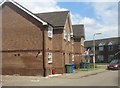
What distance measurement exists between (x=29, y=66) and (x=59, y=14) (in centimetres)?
1013

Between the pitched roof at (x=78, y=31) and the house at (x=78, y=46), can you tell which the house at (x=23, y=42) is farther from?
the pitched roof at (x=78, y=31)

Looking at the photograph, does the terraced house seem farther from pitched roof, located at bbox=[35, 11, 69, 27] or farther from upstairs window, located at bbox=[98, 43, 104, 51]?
upstairs window, located at bbox=[98, 43, 104, 51]

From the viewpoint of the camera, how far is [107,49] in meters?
95.8

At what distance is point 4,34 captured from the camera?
32.9 meters

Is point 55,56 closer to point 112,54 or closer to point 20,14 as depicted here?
point 20,14

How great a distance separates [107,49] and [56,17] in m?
60.7

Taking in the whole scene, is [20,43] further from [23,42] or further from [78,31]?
[78,31]

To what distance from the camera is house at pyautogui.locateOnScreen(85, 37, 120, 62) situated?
93438 millimetres

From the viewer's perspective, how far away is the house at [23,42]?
1228 inches

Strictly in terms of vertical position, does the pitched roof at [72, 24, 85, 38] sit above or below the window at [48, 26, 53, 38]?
above

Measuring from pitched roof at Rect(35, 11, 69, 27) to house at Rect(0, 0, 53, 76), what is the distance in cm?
294

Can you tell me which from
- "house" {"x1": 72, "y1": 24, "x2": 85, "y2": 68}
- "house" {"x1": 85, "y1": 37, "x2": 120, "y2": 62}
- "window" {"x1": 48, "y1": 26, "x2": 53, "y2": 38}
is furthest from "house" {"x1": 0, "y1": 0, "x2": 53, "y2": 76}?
"house" {"x1": 85, "y1": 37, "x2": 120, "y2": 62}

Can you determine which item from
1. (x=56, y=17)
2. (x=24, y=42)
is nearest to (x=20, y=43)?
(x=24, y=42)

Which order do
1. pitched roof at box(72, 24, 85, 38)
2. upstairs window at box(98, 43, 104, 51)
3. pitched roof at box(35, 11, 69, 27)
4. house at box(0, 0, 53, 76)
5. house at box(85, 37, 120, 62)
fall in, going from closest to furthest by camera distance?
house at box(0, 0, 53, 76)
pitched roof at box(35, 11, 69, 27)
pitched roof at box(72, 24, 85, 38)
house at box(85, 37, 120, 62)
upstairs window at box(98, 43, 104, 51)
